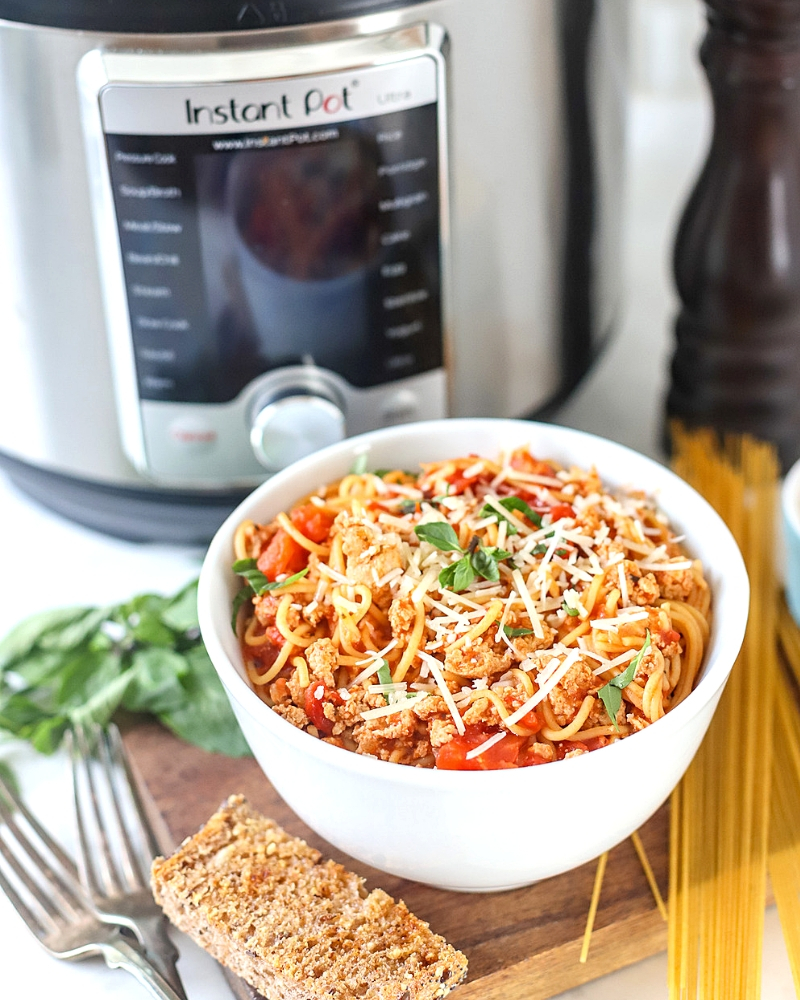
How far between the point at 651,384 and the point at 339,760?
85cm

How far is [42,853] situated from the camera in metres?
0.92

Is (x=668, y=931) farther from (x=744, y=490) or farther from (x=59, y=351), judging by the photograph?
(x=59, y=351)

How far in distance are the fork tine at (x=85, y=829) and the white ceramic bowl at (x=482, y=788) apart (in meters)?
0.16

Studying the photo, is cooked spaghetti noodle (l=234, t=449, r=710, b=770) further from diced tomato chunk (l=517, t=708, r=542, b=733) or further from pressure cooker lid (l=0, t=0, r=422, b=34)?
pressure cooker lid (l=0, t=0, r=422, b=34)

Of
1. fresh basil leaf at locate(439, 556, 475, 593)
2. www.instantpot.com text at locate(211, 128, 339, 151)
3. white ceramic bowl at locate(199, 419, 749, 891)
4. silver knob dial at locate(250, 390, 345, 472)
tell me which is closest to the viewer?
white ceramic bowl at locate(199, 419, 749, 891)

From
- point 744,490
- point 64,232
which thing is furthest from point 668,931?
point 64,232

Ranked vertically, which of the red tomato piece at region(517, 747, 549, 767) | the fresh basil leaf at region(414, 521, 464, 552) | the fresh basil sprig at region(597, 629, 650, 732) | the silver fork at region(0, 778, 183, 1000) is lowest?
the silver fork at region(0, 778, 183, 1000)

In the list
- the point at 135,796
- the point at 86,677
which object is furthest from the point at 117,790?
the point at 86,677

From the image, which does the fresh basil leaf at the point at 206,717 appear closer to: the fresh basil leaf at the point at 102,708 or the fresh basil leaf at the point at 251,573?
the fresh basil leaf at the point at 102,708

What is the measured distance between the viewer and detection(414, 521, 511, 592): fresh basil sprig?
819 millimetres

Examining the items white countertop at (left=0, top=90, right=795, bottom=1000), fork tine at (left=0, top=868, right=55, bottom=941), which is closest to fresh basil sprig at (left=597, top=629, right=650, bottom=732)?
white countertop at (left=0, top=90, right=795, bottom=1000)

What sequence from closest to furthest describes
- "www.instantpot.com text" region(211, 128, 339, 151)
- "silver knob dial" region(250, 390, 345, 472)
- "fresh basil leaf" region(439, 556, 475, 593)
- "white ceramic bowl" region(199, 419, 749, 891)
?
"white ceramic bowl" region(199, 419, 749, 891) < "fresh basil leaf" region(439, 556, 475, 593) < "www.instantpot.com text" region(211, 128, 339, 151) < "silver knob dial" region(250, 390, 345, 472)

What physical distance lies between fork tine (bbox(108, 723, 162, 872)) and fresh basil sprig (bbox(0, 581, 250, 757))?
0.06 ft

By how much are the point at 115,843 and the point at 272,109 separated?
1.92 feet
